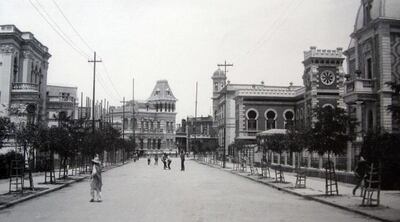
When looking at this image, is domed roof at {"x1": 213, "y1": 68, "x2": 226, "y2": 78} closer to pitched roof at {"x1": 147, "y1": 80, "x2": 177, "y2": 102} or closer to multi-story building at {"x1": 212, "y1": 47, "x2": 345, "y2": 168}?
pitched roof at {"x1": 147, "y1": 80, "x2": 177, "y2": 102}

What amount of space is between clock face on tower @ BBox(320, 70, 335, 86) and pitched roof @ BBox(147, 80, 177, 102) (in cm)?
6873

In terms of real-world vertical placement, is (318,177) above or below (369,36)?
below

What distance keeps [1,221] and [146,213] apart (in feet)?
12.2

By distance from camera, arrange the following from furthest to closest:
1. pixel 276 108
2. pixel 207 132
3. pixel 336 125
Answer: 1. pixel 207 132
2. pixel 276 108
3. pixel 336 125

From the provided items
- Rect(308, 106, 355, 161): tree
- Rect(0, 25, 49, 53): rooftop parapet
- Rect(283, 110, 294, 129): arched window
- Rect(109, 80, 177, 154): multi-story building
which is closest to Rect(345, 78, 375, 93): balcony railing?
Rect(308, 106, 355, 161): tree

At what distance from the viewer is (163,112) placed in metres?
119

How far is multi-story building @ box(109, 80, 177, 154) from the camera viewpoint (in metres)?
115

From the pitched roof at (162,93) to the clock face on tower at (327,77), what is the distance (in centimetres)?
6873

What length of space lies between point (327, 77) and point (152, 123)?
67.0 meters

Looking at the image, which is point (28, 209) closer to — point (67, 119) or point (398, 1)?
point (67, 119)

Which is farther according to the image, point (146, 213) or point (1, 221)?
point (146, 213)

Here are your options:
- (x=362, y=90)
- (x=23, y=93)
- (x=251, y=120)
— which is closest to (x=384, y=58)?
(x=362, y=90)

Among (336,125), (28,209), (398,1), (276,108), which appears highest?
(398,1)

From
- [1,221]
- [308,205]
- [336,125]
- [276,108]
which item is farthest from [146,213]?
[276,108]
